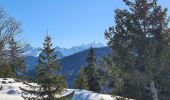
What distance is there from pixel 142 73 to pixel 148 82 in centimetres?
172

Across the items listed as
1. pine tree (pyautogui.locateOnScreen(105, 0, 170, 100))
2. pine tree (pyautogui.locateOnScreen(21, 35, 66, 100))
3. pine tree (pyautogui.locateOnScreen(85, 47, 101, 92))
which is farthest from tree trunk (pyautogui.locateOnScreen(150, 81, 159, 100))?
pine tree (pyautogui.locateOnScreen(85, 47, 101, 92))

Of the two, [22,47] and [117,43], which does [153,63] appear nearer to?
[117,43]

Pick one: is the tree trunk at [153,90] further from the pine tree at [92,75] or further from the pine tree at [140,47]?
the pine tree at [92,75]

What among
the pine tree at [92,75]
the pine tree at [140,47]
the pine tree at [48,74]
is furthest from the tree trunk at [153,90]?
the pine tree at [92,75]

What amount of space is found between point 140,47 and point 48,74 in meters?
9.39

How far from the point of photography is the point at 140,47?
29.1 metres

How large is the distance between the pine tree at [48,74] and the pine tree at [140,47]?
8011 millimetres

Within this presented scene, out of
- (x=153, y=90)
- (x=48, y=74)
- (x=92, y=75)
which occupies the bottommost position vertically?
(x=153, y=90)

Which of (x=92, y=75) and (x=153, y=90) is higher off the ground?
(x=92, y=75)

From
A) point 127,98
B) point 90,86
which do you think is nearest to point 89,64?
point 90,86

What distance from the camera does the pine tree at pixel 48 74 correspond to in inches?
878

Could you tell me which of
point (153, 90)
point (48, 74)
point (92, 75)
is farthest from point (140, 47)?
point (92, 75)

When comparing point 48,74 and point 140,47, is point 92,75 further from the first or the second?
point 48,74

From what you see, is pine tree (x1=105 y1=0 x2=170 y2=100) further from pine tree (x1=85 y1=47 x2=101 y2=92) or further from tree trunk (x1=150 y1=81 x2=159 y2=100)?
pine tree (x1=85 y1=47 x2=101 y2=92)
